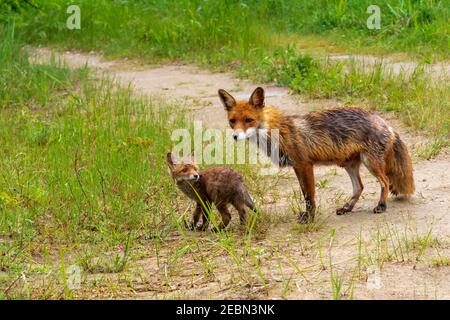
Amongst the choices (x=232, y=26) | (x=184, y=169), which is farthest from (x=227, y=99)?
(x=232, y=26)

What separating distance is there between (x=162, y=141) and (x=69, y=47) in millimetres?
7819

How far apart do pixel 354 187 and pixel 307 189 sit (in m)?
0.61

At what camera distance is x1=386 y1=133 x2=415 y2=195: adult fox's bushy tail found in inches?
318

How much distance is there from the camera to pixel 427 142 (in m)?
10.0

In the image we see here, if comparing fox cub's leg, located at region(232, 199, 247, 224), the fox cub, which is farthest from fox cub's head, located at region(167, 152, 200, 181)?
fox cub's leg, located at region(232, 199, 247, 224)

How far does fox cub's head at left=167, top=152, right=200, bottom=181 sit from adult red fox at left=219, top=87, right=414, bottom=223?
0.49 m

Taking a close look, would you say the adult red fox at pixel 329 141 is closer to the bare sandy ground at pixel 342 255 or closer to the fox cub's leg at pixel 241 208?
the bare sandy ground at pixel 342 255

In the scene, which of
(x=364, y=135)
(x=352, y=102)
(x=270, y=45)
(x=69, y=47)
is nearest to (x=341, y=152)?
(x=364, y=135)

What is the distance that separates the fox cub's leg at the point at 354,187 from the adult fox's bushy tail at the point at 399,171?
29cm

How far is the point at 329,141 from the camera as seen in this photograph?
797cm

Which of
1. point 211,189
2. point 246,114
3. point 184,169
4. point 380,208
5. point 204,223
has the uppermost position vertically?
point 246,114

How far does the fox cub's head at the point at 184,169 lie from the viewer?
785cm

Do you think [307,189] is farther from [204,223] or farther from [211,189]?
[204,223]
